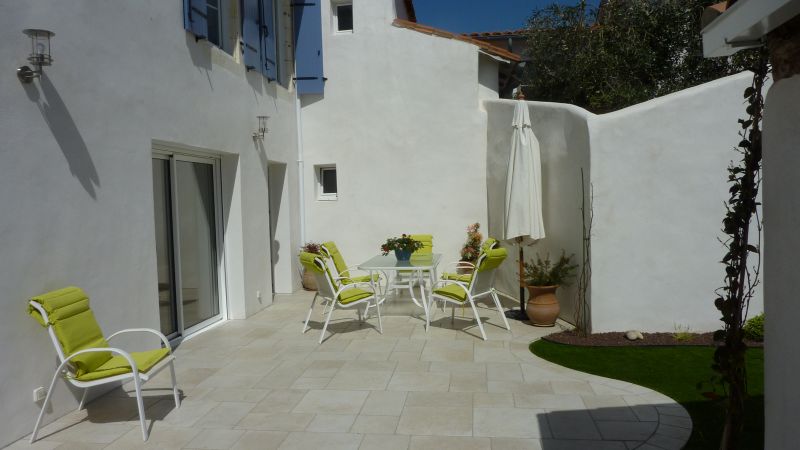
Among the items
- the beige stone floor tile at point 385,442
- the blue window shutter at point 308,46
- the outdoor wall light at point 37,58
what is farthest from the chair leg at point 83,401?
the blue window shutter at point 308,46

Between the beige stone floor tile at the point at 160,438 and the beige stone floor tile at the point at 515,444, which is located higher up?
the beige stone floor tile at the point at 160,438

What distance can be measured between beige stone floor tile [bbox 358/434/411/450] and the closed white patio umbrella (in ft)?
13.6

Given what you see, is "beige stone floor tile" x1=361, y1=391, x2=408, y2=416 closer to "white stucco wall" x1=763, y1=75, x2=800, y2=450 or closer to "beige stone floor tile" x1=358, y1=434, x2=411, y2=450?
"beige stone floor tile" x1=358, y1=434, x2=411, y2=450

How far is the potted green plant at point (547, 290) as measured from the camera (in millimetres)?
7566

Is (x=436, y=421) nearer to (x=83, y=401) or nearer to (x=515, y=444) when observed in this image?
(x=515, y=444)

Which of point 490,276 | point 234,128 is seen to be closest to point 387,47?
point 234,128

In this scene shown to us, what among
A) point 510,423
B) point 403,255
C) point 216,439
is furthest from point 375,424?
point 403,255

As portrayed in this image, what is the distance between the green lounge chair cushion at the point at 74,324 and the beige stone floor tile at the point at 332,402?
5.23ft

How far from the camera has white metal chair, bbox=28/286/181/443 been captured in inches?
167

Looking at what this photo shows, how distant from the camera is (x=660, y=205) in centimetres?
689

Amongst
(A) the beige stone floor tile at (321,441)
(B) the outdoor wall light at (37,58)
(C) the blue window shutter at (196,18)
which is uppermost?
(C) the blue window shutter at (196,18)

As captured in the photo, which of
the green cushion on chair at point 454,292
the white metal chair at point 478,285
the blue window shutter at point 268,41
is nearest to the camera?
the white metal chair at point 478,285

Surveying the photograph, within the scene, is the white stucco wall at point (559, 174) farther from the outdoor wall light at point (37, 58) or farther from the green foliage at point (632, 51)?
the outdoor wall light at point (37, 58)

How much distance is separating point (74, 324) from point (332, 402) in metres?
2.10
